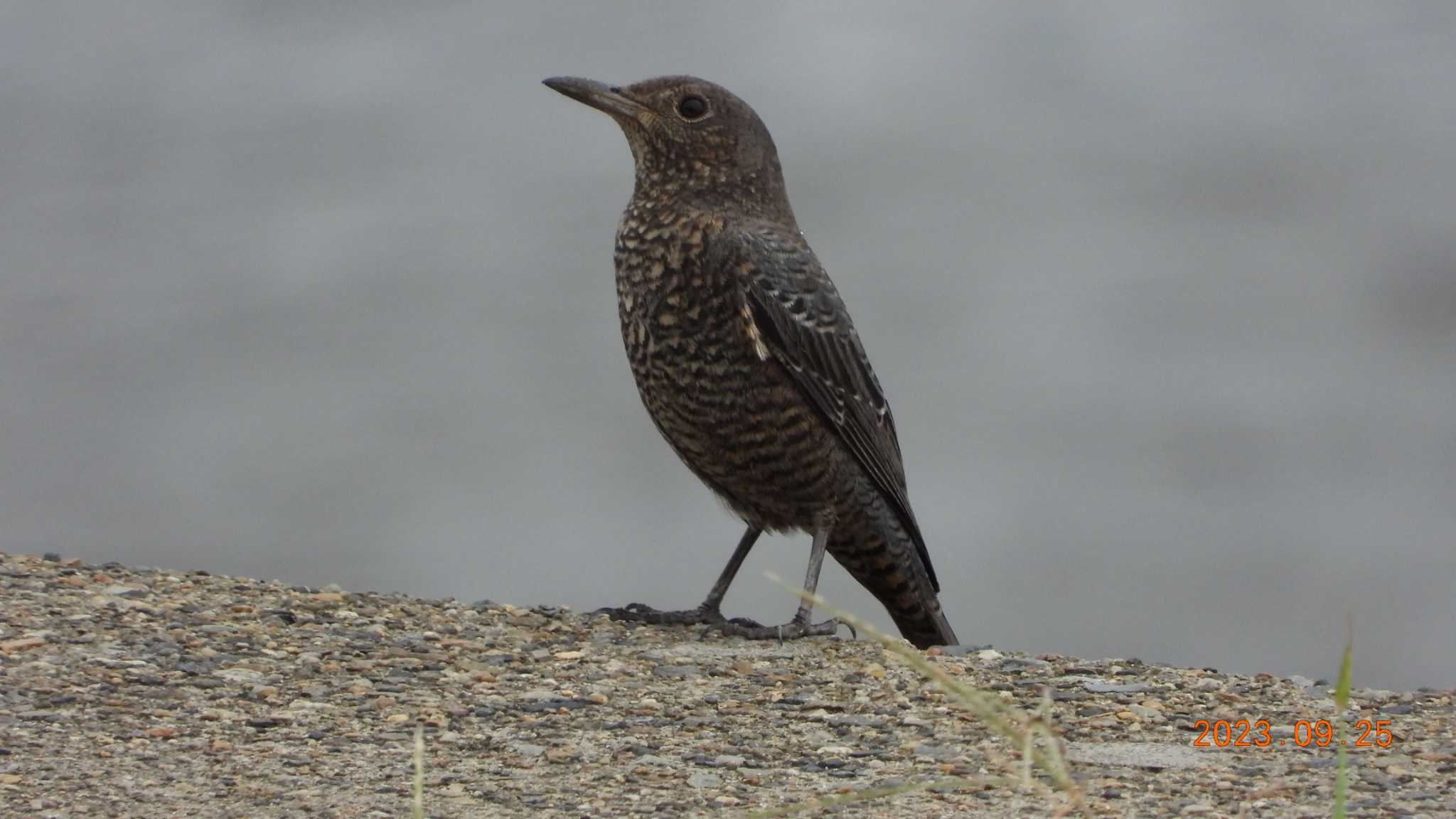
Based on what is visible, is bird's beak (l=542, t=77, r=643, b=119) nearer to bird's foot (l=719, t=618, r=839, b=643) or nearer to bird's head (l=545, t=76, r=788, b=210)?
bird's head (l=545, t=76, r=788, b=210)

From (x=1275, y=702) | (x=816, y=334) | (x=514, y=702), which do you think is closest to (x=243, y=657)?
(x=514, y=702)

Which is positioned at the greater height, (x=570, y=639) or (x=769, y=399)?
(x=769, y=399)

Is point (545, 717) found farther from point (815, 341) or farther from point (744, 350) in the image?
point (815, 341)

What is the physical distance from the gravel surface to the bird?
707 mm

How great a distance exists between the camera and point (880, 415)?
7.22 metres

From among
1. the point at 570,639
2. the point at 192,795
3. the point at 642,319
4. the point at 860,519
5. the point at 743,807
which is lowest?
the point at 192,795

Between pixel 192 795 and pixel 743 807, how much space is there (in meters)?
1.28

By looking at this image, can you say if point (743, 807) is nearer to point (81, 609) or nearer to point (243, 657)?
point (243, 657)

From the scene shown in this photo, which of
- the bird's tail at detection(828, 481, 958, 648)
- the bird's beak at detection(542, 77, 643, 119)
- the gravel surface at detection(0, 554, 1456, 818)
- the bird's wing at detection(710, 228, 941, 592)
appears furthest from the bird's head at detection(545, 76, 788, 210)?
the gravel surface at detection(0, 554, 1456, 818)

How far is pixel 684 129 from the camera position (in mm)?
7035

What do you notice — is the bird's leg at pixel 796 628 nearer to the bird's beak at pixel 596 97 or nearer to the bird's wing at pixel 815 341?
the bird's wing at pixel 815 341

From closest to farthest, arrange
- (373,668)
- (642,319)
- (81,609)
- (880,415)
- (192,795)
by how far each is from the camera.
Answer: (192,795)
(373,668)
(81,609)
(642,319)
(880,415)

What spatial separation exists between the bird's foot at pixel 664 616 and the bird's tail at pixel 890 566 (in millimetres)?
641

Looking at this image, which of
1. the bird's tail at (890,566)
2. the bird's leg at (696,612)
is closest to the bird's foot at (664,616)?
the bird's leg at (696,612)
